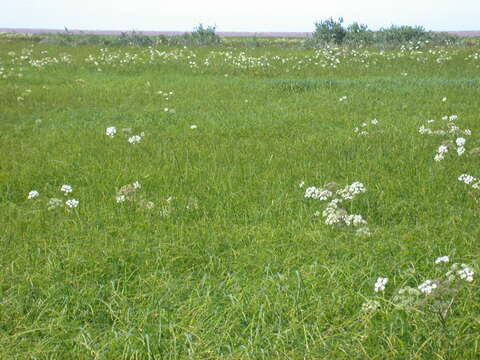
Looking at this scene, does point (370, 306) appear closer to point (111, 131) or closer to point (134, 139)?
point (134, 139)

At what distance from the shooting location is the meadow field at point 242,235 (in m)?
3.16

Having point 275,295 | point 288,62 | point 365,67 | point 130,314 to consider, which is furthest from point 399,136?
point 288,62

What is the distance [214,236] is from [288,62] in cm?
1421

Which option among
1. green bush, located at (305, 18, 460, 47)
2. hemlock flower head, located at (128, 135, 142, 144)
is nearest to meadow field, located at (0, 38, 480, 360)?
hemlock flower head, located at (128, 135, 142, 144)

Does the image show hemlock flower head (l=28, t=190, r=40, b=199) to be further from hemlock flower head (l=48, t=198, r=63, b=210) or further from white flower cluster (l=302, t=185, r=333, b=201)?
white flower cluster (l=302, t=185, r=333, b=201)

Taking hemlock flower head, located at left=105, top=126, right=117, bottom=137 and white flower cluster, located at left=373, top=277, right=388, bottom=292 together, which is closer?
white flower cluster, located at left=373, top=277, right=388, bottom=292

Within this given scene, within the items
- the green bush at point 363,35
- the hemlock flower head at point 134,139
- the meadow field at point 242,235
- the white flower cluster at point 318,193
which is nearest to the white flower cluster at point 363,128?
the meadow field at point 242,235

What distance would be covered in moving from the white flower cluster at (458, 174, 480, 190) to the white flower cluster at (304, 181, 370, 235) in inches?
38.0

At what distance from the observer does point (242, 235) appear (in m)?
4.41

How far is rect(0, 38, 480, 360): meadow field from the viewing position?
10.4ft

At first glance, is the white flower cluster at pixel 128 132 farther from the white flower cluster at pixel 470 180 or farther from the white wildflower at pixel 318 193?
the white flower cluster at pixel 470 180

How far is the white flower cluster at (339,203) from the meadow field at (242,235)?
19mm

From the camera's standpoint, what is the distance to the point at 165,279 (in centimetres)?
386

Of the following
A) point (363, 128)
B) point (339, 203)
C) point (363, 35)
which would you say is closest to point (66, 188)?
point (339, 203)
